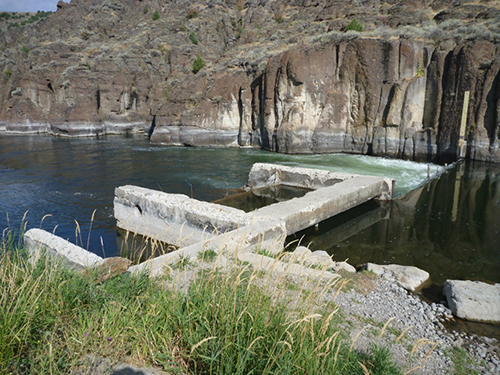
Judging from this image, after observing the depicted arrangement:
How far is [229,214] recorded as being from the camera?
802cm

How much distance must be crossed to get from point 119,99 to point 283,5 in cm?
3268

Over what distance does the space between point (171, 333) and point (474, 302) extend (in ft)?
14.2

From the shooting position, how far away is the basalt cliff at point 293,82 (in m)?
22.9

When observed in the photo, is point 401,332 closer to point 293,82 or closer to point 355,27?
point 293,82

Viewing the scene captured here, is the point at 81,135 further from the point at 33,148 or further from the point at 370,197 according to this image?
the point at 370,197

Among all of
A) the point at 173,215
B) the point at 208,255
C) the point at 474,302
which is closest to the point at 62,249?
the point at 208,255

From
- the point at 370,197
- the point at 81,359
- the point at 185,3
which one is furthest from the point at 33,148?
the point at 185,3

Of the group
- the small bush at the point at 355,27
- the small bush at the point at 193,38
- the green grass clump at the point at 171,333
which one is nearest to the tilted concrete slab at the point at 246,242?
the green grass clump at the point at 171,333

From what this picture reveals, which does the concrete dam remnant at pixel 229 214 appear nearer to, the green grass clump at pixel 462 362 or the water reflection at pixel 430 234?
the water reflection at pixel 430 234

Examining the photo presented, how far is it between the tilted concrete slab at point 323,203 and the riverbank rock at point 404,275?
2522 millimetres

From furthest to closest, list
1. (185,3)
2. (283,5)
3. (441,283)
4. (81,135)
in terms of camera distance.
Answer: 1. (185,3)
2. (283,5)
3. (81,135)
4. (441,283)

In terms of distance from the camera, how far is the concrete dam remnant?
707 centimetres

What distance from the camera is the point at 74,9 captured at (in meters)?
77.4

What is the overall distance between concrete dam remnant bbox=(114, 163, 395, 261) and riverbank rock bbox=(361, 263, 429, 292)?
182 centimetres
